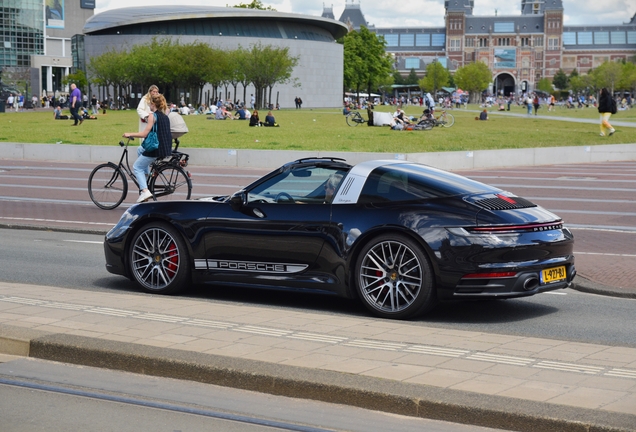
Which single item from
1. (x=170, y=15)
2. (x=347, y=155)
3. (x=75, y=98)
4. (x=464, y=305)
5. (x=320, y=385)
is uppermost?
(x=170, y=15)

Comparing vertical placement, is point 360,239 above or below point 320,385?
above

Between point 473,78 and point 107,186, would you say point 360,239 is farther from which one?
point 473,78

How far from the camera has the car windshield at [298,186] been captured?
8078 millimetres

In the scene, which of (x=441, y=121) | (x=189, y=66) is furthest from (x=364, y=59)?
(x=441, y=121)

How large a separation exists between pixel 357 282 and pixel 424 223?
0.74 metres

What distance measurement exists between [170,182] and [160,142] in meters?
0.75

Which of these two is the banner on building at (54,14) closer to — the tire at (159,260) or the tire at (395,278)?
the tire at (159,260)

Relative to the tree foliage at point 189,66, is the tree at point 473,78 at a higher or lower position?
higher

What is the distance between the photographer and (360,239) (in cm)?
759

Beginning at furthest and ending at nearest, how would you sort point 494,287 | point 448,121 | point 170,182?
1. point 448,121
2. point 170,182
3. point 494,287

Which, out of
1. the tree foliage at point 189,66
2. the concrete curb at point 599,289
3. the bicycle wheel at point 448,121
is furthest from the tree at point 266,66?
the concrete curb at point 599,289

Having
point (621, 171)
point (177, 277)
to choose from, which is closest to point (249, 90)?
point (621, 171)

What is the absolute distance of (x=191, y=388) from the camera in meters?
5.55

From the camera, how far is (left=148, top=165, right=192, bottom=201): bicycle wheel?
49.2 feet
